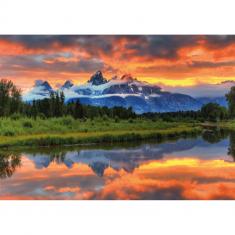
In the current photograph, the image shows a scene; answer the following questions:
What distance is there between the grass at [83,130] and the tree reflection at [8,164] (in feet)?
0.68

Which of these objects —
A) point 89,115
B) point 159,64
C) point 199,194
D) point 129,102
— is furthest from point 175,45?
point 199,194

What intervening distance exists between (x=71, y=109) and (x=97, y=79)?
1.89ft

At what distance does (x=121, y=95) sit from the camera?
23.3 feet

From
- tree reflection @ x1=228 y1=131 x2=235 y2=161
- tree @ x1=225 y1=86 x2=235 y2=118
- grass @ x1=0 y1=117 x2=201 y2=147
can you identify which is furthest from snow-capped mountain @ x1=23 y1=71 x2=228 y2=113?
tree reflection @ x1=228 y1=131 x2=235 y2=161

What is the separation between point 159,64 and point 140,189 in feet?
5.41

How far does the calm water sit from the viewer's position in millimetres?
6699

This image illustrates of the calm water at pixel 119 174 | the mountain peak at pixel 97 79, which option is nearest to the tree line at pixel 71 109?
the mountain peak at pixel 97 79

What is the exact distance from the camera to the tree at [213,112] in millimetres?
7090

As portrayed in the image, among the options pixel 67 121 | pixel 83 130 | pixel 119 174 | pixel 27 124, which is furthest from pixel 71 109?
pixel 119 174

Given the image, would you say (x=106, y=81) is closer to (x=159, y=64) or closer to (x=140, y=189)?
(x=159, y=64)

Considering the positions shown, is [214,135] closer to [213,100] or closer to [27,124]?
[213,100]

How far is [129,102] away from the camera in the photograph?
23.3ft

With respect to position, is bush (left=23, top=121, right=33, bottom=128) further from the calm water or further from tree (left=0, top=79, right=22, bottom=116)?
the calm water
